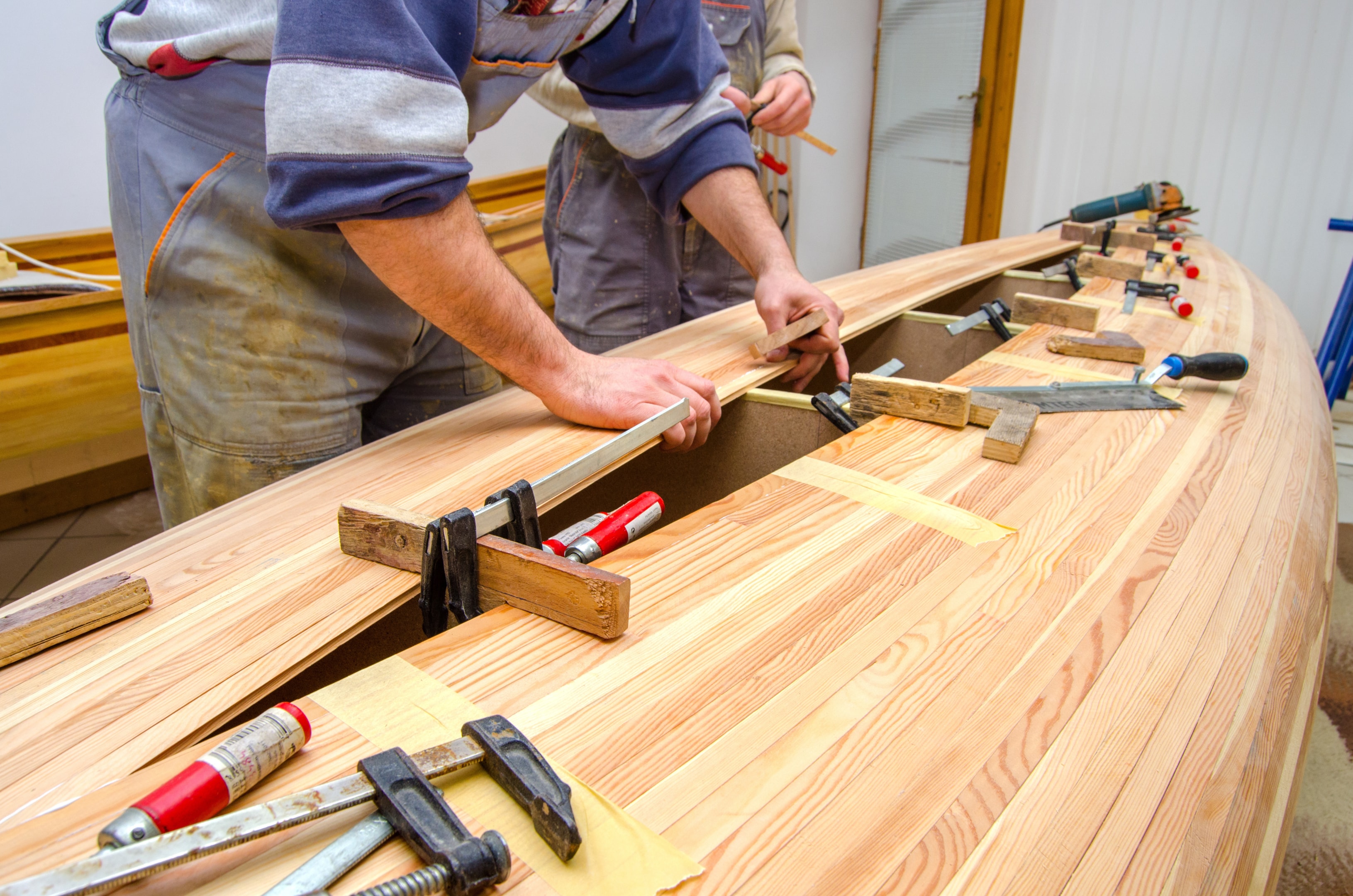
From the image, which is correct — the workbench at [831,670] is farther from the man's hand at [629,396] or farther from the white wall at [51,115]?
the white wall at [51,115]

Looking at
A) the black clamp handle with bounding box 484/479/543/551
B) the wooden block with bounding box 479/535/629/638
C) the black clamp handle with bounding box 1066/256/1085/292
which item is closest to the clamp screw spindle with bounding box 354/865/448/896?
the wooden block with bounding box 479/535/629/638

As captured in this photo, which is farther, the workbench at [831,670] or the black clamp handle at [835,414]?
the black clamp handle at [835,414]

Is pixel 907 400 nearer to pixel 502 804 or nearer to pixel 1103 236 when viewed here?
pixel 502 804

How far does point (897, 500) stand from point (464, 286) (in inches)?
31.1

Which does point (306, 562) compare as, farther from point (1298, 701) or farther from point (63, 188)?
point (63, 188)

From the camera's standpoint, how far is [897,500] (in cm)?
133

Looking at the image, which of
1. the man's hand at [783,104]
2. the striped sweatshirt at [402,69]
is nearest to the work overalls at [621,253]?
the man's hand at [783,104]

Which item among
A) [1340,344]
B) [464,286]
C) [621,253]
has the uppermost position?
[464,286]

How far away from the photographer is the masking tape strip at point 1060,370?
1920mm

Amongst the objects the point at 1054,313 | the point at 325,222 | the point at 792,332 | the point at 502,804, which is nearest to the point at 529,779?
the point at 502,804

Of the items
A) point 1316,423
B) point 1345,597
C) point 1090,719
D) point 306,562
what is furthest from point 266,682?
point 1345,597

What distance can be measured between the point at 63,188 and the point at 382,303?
3.59 meters

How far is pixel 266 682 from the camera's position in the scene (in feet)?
3.00

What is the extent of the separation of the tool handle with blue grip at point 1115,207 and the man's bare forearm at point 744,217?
255 centimetres
